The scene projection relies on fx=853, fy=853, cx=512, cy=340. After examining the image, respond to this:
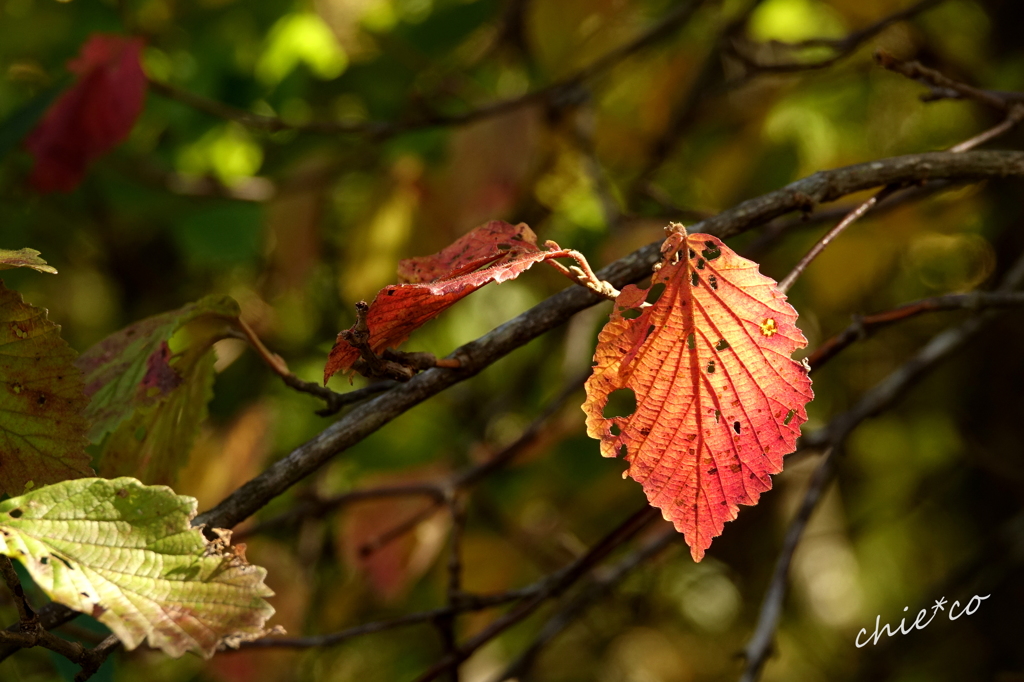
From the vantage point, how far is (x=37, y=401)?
0.66m

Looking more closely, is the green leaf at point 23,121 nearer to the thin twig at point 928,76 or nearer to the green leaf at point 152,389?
the green leaf at point 152,389

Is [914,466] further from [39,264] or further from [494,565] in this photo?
[39,264]

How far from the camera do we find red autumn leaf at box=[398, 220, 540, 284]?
65 cm

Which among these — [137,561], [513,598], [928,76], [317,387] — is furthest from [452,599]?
[928,76]

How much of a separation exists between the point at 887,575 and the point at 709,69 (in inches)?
70.5

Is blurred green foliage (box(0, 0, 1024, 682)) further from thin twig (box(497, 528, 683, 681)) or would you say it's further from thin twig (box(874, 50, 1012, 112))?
thin twig (box(874, 50, 1012, 112))

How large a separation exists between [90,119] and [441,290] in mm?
1011

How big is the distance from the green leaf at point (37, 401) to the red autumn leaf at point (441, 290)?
207mm

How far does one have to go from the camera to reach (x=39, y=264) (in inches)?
23.5

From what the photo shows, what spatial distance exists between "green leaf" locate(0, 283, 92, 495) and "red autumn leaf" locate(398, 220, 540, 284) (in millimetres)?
277

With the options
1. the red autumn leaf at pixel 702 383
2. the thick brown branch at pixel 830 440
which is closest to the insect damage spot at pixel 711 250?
the red autumn leaf at pixel 702 383

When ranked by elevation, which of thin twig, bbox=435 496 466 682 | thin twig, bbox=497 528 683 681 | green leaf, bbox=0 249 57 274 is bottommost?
thin twig, bbox=497 528 683 681

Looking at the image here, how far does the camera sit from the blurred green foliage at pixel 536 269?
1.65m

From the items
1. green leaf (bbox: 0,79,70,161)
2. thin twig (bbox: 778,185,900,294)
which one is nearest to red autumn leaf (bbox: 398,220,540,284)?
thin twig (bbox: 778,185,900,294)
